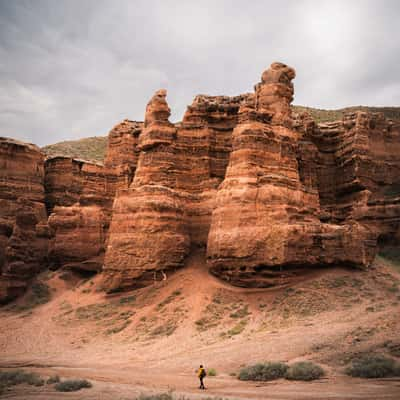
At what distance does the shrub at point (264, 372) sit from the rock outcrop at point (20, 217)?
24.0 metres

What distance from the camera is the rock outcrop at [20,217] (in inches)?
1324

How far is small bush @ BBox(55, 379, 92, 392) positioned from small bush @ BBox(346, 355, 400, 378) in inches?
332

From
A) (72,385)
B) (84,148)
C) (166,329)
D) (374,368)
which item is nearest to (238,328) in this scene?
(166,329)

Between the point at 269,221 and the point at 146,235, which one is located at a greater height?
the point at 269,221

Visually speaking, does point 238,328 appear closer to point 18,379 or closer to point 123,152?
point 18,379

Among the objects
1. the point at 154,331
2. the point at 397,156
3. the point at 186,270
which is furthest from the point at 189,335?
the point at 397,156

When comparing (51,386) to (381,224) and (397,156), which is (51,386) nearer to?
(381,224)

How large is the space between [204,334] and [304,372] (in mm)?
8070

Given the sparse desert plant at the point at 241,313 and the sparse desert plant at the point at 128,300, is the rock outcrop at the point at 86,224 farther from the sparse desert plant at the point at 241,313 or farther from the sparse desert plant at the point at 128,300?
the sparse desert plant at the point at 241,313

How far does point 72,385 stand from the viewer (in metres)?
13.9

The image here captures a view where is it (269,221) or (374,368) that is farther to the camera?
(269,221)

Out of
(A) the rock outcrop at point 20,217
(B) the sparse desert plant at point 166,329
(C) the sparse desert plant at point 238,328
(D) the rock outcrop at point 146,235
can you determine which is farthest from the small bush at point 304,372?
(A) the rock outcrop at point 20,217

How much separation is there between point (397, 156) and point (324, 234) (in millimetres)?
18278

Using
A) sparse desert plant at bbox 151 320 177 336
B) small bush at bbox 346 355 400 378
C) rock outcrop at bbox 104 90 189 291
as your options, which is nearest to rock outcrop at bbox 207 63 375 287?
rock outcrop at bbox 104 90 189 291
